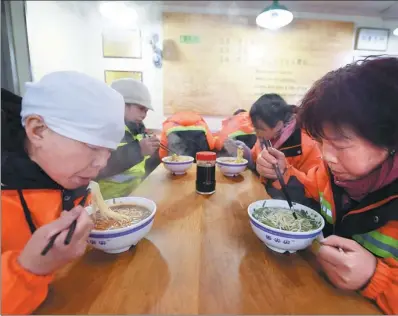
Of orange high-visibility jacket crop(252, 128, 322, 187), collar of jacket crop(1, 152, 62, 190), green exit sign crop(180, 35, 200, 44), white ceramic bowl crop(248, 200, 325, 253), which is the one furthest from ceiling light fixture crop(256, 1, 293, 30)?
collar of jacket crop(1, 152, 62, 190)

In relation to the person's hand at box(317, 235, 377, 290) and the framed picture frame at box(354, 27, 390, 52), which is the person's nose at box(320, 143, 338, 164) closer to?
the person's hand at box(317, 235, 377, 290)

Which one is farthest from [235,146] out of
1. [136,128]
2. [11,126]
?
[11,126]

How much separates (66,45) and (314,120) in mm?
628

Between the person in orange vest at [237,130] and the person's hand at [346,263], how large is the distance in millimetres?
466

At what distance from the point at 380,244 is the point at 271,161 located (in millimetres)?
296

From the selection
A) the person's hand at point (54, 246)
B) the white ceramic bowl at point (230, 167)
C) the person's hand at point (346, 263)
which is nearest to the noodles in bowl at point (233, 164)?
the white ceramic bowl at point (230, 167)

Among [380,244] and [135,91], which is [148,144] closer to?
[135,91]

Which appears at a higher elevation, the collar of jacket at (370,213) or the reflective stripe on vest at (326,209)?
the collar of jacket at (370,213)

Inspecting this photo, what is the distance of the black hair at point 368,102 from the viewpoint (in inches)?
16.1

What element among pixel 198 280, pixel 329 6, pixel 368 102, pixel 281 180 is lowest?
pixel 198 280

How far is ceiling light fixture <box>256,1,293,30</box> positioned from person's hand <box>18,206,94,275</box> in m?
0.66

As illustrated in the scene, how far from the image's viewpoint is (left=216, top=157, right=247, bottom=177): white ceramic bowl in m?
0.94

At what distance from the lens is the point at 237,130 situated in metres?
0.91

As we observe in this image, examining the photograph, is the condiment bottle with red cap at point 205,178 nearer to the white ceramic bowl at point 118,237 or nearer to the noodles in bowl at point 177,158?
the noodles in bowl at point 177,158
